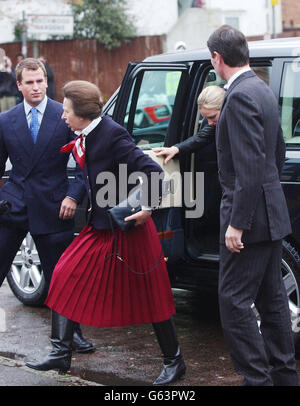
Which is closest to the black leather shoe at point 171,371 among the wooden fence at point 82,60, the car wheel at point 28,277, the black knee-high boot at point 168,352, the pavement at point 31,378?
the black knee-high boot at point 168,352

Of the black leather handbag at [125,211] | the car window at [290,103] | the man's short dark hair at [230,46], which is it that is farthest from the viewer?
the car window at [290,103]

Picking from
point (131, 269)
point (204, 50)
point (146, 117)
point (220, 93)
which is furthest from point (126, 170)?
point (146, 117)

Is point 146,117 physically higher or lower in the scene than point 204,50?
lower

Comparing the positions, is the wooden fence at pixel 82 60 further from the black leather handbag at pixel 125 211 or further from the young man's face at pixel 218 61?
the young man's face at pixel 218 61

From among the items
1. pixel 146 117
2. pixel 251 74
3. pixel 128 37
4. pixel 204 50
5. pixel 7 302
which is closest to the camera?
pixel 251 74

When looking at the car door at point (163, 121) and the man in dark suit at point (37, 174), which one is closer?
the man in dark suit at point (37, 174)

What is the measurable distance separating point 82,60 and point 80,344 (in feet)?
67.9

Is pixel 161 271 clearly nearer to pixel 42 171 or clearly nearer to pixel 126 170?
pixel 126 170

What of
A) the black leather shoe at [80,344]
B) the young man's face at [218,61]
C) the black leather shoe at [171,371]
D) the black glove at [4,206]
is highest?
the young man's face at [218,61]

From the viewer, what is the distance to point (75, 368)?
5.13m

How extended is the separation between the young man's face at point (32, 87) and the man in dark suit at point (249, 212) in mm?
1617

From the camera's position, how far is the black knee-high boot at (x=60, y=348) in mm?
4793
